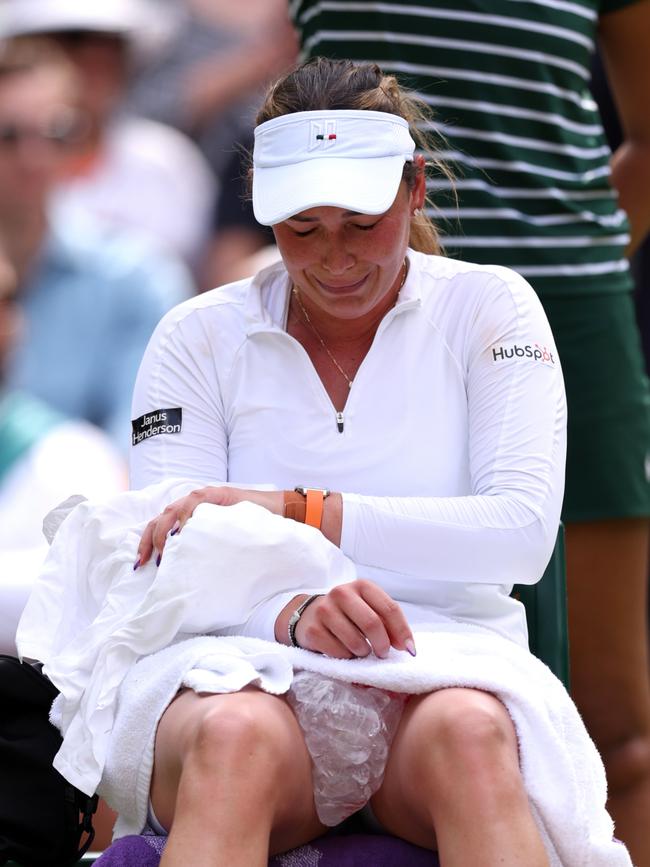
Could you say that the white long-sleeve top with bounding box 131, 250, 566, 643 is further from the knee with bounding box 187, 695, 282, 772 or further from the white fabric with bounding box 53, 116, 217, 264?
the white fabric with bounding box 53, 116, 217, 264

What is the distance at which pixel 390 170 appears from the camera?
8.18ft

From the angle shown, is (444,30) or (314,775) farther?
(444,30)

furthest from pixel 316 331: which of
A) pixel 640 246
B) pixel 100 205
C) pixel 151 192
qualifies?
pixel 100 205

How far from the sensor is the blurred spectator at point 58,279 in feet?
15.2

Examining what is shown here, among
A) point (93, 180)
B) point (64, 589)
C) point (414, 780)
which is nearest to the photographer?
point (414, 780)

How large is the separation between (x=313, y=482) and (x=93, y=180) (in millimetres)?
3530

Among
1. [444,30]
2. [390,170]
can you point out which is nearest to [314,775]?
[390,170]

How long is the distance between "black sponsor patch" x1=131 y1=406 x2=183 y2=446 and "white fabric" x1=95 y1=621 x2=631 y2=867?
415 millimetres

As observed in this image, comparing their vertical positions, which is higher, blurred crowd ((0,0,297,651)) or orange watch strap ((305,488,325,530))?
blurred crowd ((0,0,297,651))

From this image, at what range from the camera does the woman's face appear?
249cm

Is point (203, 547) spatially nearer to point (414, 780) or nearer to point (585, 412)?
point (414, 780)

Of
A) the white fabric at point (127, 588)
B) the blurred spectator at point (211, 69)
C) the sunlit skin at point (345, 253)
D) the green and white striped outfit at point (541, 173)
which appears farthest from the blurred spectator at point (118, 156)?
the white fabric at point (127, 588)

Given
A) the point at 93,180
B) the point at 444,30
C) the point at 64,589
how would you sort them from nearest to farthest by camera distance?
the point at 64,589 < the point at 444,30 < the point at 93,180

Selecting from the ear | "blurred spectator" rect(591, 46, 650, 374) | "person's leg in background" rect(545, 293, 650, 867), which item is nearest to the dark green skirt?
"person's leg in background" rect(545, 293, 650, 867)
